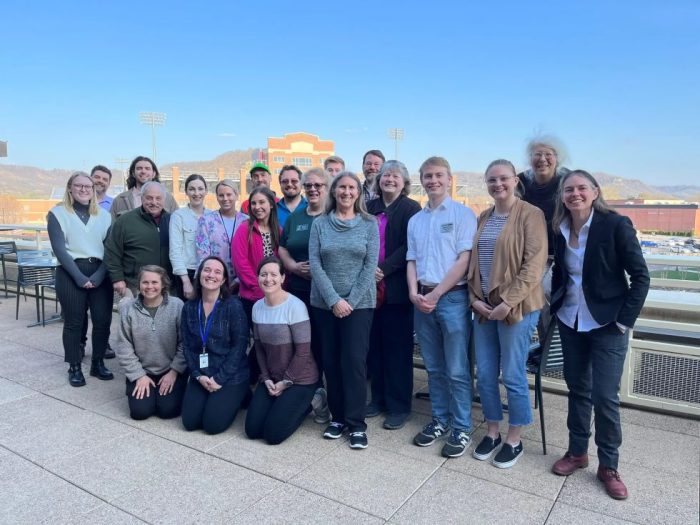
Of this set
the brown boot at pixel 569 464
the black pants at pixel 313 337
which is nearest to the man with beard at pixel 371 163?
the black pants at pixel 313 337

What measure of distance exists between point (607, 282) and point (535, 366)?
846mm

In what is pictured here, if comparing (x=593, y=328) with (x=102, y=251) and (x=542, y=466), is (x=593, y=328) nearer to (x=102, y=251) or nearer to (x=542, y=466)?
(x=542, y=466)

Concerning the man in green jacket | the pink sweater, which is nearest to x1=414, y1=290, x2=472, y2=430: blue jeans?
the pink sweater

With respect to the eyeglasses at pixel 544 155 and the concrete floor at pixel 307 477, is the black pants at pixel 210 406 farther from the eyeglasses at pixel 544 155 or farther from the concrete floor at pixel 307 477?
the eyeglasses at pixel 544 155

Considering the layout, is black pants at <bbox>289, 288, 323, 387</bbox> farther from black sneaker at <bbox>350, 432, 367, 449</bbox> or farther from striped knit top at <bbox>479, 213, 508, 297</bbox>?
striped knit top at <bbox>479, 213, 508, 297</bbox>

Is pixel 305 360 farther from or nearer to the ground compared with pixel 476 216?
nearer to the ground

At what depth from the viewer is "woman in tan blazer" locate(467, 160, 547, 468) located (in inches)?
105

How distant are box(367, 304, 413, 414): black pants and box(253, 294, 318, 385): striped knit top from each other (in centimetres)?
49

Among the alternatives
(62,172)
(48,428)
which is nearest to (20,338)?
(48,428)

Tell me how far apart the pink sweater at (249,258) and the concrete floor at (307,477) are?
886mm

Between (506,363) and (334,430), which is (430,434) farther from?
(506,363)

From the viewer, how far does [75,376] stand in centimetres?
414

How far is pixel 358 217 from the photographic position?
10.1 ft

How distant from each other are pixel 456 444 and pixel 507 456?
0.94 feet
